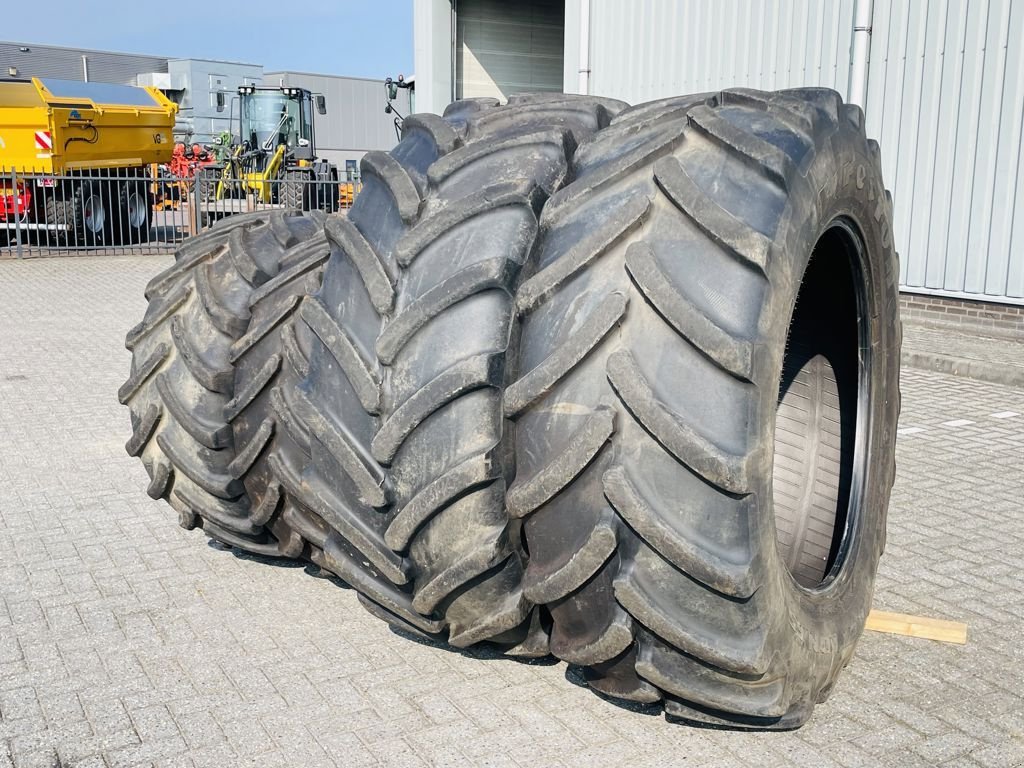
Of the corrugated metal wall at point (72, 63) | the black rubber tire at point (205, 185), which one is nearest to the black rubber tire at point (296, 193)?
the black rubber tire at point (205, 185)

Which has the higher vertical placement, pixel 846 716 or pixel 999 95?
pixel 999 95

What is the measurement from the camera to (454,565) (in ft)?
8.07

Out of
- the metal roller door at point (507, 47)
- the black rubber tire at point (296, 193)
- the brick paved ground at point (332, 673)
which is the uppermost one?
the metal roller door at point (507, 47)

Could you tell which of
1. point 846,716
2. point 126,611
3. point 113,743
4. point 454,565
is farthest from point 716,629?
point 126,611

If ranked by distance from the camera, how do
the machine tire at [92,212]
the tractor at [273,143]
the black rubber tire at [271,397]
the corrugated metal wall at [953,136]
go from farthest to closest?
1. the tractor at [273,143]
2. the machine tire at [92,212]
3. the corrugated metal wall at [953,136]
4. the black rubber tire at [271,397]

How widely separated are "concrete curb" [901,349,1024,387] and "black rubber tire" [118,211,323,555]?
632 centimetres

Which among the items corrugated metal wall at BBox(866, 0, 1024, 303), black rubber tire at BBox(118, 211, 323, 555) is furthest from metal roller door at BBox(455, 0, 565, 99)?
black rubber tire at BBox(118, 211, 323, 555)

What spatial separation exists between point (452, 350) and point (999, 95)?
330 inches

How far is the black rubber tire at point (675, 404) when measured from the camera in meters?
2.14

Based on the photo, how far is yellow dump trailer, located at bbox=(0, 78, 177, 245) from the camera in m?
16.8

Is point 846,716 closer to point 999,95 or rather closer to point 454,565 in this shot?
point 454,565

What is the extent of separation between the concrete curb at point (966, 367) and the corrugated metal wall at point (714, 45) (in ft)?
10.7

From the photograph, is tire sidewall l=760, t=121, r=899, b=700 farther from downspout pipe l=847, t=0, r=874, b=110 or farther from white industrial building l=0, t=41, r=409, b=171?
white industrial building l=0, t=41, r=409, b=171

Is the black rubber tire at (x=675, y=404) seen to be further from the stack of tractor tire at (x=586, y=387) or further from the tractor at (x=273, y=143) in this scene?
the tractor at (x=273, y=143)
